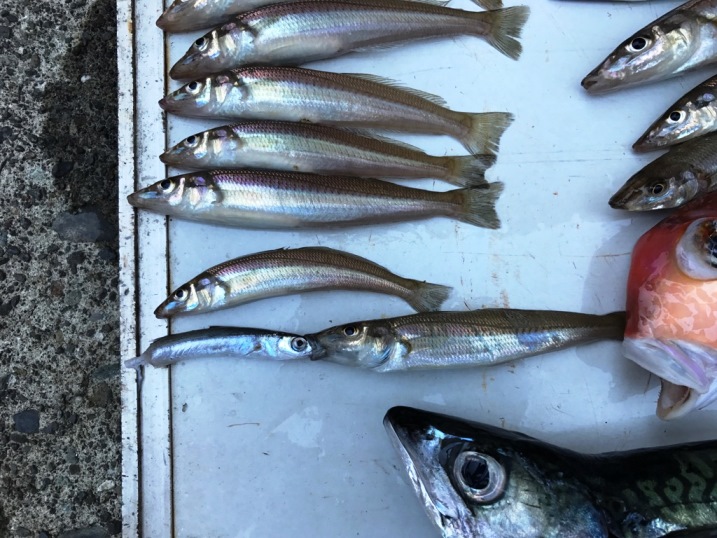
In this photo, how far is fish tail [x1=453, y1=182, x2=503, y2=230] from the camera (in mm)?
2242

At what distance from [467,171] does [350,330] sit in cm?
81

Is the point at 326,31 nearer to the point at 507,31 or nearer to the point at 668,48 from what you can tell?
the point at 507,31

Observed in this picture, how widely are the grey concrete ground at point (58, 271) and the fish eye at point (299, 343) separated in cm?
120

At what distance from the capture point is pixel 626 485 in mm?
1810

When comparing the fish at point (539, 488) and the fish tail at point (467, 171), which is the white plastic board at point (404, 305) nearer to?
the fish tail at point (467, 171)

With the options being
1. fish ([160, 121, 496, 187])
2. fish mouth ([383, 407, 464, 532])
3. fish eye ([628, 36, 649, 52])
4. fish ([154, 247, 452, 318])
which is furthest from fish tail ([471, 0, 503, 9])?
fish mouth ([383, 407, 464, 532])

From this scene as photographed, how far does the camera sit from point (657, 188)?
6.93 feet

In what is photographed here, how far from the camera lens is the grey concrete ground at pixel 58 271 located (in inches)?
106

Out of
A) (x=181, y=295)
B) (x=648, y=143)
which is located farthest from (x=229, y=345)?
(x=648, y=143)

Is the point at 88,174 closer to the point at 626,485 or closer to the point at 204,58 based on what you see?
the point at 204,58

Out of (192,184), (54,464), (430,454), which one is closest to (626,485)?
(430,454)

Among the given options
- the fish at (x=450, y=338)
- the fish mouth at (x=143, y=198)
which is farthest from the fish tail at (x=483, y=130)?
the fish mouth at (x=143, y=198)

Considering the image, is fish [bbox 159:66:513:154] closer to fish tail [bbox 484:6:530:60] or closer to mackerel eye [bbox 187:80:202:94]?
mackerel eye [bbox 187:80:202:94]

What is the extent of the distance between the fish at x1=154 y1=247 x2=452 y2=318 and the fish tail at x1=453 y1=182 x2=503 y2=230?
342mm
